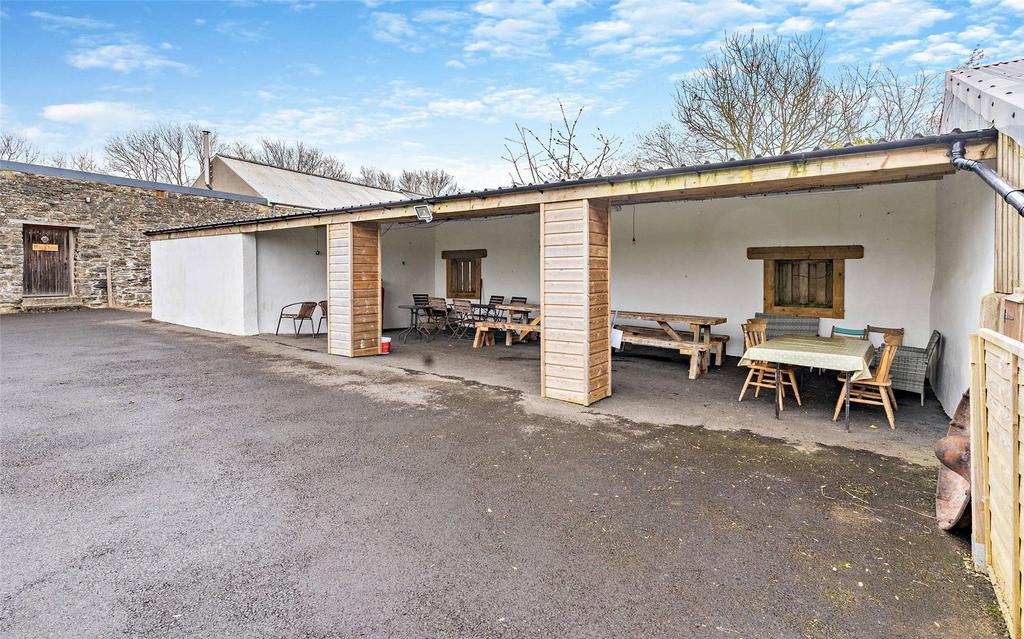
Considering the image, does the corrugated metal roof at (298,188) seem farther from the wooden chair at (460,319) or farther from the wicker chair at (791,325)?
the wicker chair at (791,325)

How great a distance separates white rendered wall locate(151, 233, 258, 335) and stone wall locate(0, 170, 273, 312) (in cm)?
55

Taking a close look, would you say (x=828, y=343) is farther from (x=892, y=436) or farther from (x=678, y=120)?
(x=678, y=120)

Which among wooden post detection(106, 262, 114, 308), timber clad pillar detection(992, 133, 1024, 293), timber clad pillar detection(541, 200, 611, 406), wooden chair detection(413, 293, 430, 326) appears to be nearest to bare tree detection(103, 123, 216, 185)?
wooden post detection(106, 262, 114, 308)

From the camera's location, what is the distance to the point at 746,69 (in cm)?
1441

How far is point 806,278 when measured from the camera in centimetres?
751

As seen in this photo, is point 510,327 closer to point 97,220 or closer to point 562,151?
point 562,151

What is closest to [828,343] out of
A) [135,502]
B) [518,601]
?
[518,601]

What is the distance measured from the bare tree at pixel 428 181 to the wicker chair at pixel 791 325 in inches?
1033

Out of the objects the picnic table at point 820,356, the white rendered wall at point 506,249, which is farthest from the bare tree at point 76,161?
the picnic table at point 820,356

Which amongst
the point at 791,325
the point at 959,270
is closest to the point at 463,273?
the point at 791,325

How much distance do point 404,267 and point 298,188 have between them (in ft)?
38.4

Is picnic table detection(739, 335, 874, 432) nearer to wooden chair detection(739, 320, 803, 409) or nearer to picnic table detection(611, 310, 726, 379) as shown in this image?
wooden chair detection(739, 320, 803, 409)

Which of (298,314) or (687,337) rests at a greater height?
(298,314)

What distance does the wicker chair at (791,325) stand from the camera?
7.31 metres
